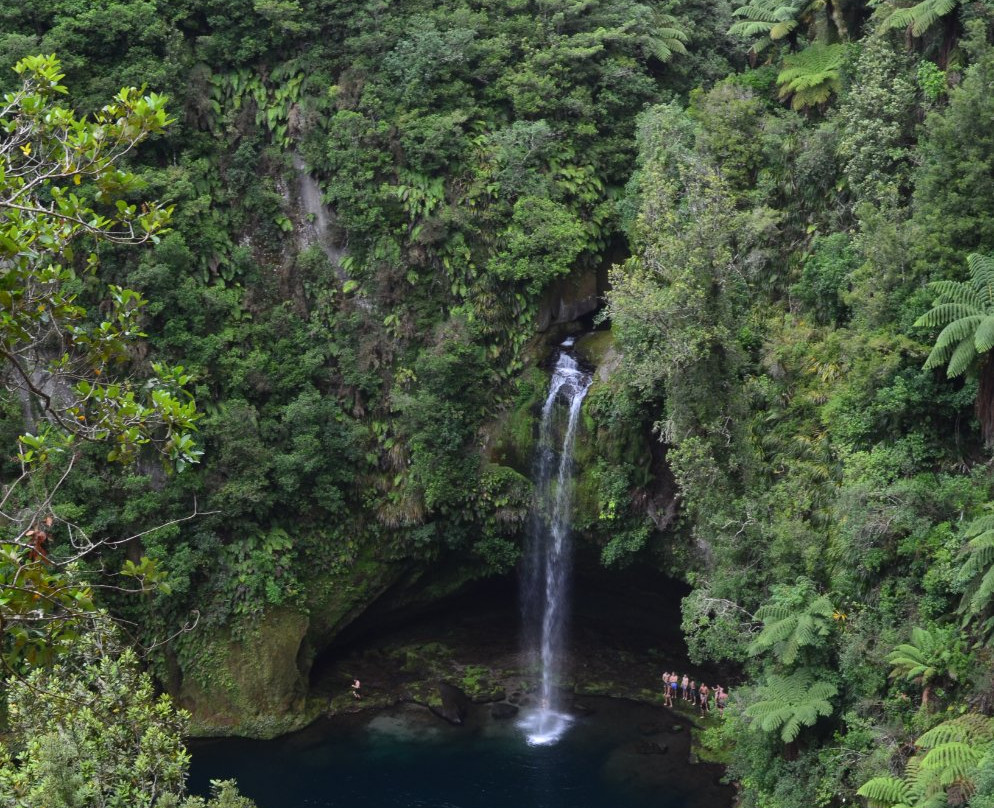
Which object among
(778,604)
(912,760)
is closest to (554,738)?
(778,604)

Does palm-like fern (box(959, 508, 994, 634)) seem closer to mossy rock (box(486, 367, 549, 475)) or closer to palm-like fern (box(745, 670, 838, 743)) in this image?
palm-like fern (box(745, 670, 838, 743))

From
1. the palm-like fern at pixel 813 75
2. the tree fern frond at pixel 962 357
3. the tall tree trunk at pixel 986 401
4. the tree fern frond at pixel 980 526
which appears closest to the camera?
the tree fern frond at pixel 980 526

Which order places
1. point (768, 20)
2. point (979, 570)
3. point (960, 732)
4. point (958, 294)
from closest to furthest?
point (960, 732) < point (979, 570) < point (958, 294) < point (768, 20)

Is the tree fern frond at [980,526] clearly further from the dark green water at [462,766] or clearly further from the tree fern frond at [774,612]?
the dark green water at [462,766]

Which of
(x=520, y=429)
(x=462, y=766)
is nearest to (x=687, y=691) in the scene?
(x=462, y=766)

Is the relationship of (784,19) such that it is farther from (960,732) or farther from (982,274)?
(960,732)

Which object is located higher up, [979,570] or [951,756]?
[979,570]

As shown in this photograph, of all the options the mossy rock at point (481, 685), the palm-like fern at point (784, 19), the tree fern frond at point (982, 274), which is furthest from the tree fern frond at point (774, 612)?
the palm-like fern at point (784, 19)
